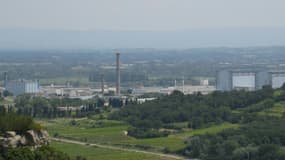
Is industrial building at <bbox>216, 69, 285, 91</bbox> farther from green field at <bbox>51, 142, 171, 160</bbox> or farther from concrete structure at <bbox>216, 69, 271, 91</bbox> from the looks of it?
green field at <bbox>51, 142, 171, 160</bbox>

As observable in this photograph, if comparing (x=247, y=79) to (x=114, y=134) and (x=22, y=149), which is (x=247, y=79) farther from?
(x=22, y=149)

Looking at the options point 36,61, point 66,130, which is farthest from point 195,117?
point 36,61

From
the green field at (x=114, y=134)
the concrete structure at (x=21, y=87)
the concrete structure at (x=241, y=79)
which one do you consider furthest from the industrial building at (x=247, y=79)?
the green field at (x=114, y=134)

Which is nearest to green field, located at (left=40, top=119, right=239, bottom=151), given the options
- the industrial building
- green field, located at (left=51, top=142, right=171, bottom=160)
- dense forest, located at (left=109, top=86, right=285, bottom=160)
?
dense forest, located at (left=109, top=86, right=285, bottom=160)

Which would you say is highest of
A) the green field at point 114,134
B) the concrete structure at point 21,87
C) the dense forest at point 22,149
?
the concrete structure at point 21,87

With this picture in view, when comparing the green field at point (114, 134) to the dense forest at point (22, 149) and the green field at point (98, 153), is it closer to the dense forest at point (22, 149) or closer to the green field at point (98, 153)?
the green field at point (98, 153)

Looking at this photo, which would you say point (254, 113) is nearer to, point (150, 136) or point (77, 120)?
point (150, 136)
